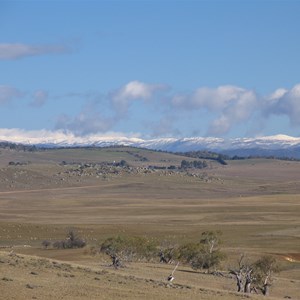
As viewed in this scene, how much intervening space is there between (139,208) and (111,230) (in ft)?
128

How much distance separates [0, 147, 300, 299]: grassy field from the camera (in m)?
38.8

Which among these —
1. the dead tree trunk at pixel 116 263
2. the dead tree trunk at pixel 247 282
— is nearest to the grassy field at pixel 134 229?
→ the dead tree trunk at pixel 116 263

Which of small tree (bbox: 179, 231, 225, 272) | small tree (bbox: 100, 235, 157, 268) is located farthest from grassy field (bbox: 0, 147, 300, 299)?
small tree (bbox: 100, 235, 157, 268)

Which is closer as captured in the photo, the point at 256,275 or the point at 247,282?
the point at 247,282

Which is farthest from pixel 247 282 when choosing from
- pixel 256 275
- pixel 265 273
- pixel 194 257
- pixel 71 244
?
pixel 71 244

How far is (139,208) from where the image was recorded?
447 feet

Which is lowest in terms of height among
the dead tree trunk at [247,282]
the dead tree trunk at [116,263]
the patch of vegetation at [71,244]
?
the patch of vegetation at [71,244]

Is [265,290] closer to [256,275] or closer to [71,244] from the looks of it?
[256,275]

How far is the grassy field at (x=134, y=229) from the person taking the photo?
38844 millimetres

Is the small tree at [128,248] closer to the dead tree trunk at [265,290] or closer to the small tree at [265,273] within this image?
the small tree at [265,273]

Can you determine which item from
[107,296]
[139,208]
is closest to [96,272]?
[107,296]

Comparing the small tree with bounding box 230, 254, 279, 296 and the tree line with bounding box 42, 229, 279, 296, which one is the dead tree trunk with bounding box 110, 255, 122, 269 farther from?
the small tree with bounding box 230, 254, 279, 296

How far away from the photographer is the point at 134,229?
99.2 metres

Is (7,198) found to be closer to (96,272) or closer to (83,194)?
(83,194)
